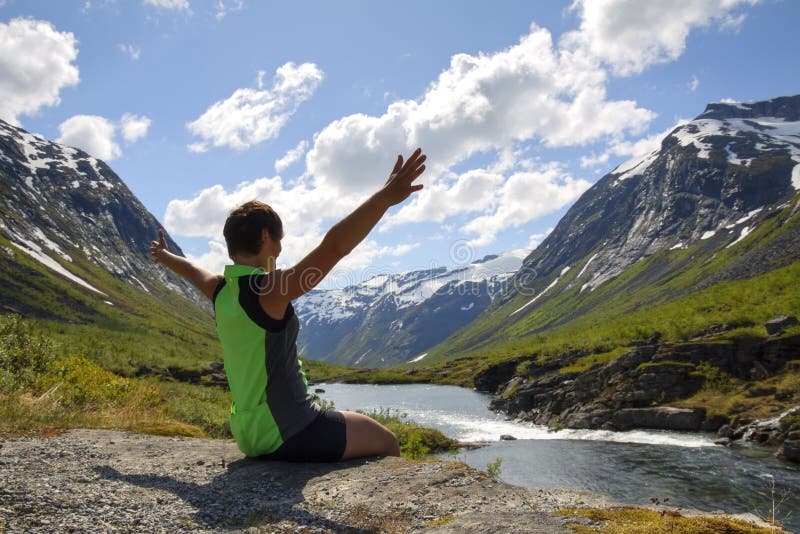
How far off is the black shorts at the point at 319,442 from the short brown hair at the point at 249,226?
Result: 2101 mm

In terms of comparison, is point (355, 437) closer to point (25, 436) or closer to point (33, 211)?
point (25, 436)

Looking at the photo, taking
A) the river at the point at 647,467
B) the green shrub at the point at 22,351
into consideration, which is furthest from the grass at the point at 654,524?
the green shrub at the point at 22,351

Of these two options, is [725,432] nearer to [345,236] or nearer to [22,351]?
[22,351]

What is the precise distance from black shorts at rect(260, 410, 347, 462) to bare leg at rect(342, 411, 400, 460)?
0.32 ft

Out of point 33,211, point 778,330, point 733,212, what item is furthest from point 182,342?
point 733,212

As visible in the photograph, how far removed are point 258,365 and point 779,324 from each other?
58561mm

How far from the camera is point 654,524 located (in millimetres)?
4008

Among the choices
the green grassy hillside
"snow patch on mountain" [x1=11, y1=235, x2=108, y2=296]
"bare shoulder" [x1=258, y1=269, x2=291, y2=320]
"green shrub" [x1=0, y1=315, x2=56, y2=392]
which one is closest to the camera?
"bare shoulder" [x1=258, y1=269, x2=291, y2=320]

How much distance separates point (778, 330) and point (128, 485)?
192ft

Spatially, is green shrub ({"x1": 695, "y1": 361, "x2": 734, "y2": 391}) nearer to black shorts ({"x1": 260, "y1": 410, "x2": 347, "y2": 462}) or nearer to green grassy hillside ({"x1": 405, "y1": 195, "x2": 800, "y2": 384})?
green grassy hillside ({"x1": 405, "y1": 195, "x2": 800, "y2": 384})

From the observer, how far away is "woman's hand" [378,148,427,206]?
4.12 metres

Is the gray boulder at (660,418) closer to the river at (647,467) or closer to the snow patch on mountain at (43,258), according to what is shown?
the river at (647,467)

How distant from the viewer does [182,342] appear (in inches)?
5153

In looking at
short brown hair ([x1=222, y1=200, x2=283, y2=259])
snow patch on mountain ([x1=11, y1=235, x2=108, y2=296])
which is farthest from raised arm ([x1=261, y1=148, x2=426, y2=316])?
snow patch on mountain ([x1=11, y1=235, x2=108, y2=296])
